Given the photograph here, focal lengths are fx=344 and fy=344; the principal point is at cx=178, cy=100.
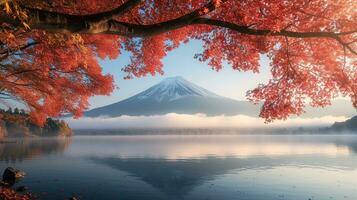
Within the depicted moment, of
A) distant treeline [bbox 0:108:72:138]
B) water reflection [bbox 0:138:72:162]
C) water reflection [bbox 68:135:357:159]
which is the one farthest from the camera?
distant treeline [bbox 0:108:72:138]

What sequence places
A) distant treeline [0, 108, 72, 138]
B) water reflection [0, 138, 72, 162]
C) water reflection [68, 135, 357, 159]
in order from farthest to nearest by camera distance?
distant treeline [0, 108, 72, 138] → water reflection [68, 135, 357, 159] → water reflection [0, 138, 72, 162]

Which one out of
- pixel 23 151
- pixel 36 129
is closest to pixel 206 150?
pixel 23 151

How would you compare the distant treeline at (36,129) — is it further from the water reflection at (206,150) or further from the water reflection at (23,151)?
the water reflection at (23,151)

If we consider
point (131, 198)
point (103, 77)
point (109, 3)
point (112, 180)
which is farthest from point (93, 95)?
point (112, 180)

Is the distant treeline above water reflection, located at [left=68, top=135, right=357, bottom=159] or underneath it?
above

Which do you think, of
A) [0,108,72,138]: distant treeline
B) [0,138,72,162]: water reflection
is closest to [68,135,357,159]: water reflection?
[0,138,72,162]: water reflection

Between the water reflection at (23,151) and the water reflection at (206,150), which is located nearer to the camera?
the water reflection at (23,151)

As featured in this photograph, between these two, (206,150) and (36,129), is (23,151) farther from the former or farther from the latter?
(36,129)

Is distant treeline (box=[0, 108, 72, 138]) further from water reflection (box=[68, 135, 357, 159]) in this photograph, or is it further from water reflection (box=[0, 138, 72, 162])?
water reflection (box=[0, 138, 72, 162])

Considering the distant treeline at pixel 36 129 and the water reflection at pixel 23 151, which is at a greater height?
the distant treeline at pixel 36 129

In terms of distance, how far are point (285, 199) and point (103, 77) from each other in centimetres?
1322

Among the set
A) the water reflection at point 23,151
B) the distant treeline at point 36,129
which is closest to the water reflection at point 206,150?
the water reflection at point 23,151

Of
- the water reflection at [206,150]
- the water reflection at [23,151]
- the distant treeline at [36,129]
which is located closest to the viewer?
the water reflection at [23,151]

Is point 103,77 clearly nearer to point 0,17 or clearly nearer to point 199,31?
point 199,31
